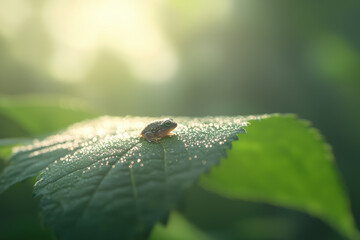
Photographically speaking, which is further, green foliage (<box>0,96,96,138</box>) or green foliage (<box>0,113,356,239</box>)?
green foliage (<box>0,96,96,138</box>)

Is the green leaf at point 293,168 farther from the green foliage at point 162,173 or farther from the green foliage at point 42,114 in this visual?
the green foliage at point 42,114

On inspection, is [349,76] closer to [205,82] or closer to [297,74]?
[297,74]

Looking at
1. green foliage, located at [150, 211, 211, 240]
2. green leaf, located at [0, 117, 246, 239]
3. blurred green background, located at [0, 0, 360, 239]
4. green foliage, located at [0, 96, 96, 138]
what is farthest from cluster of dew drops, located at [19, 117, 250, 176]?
blurred green background, located at [0, 0, 360, 239]

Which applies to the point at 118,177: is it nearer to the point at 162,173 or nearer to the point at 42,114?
the point at 162,173

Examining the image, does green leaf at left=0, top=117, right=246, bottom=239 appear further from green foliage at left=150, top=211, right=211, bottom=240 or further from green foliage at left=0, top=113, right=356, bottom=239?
green foliage at left=150, top=211, right=211, bottom=240

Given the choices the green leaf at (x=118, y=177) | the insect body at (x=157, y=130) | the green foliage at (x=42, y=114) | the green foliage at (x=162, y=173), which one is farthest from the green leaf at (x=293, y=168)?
the green foliage at (x=42, y=114)

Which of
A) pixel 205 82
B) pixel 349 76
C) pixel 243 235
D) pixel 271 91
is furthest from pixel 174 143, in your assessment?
pixel 205 82
